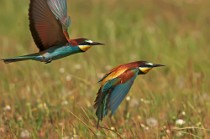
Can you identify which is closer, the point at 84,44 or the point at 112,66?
the point at 84,44

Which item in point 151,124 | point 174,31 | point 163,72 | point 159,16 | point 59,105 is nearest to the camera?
point 151,124

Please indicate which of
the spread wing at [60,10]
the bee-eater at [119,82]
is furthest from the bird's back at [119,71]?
the spread wing at [60,10]

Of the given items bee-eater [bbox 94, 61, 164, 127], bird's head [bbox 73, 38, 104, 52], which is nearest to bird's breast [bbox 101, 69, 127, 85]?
bee-eater [bbox 94, 61, 164, 127]

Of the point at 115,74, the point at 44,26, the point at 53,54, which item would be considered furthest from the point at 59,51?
the point at 115,74

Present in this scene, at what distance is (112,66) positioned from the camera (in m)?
7.07

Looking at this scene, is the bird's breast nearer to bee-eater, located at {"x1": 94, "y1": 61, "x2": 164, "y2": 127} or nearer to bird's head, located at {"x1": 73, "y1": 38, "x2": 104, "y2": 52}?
bee-eater, located at {"x1": 94, "y1": 61, "x2": 164, "y2": 127}

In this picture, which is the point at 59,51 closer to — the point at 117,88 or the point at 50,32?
the point at 50,32

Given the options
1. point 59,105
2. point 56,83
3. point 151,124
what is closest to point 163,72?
point 56,83

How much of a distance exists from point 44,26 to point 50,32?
0.14 feet

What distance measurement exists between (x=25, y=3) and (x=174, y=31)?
210cm

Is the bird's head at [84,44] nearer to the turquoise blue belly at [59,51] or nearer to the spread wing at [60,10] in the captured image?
the turquoise blue belly at [59,51]

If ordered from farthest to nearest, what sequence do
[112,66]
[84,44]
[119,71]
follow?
1. [112,66]
2. [119,71]
3. [84,44]

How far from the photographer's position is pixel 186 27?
9461 mm

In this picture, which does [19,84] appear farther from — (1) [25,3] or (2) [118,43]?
(1) [25,3]
